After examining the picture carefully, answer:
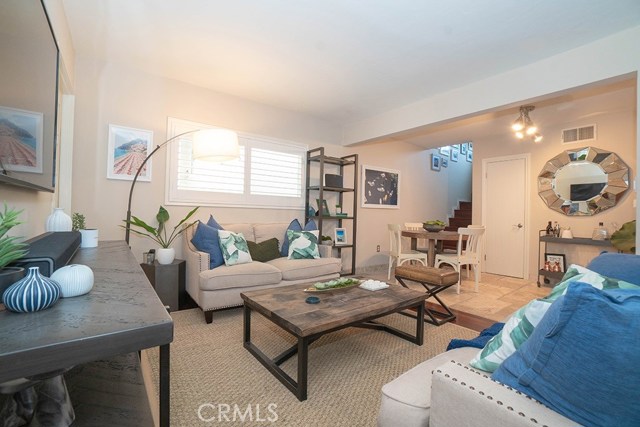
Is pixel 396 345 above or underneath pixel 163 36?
underneath

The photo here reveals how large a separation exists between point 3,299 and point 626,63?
3.89 m

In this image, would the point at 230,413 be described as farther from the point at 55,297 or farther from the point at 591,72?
the point at 591,72

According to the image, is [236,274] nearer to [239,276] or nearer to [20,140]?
[239,276]

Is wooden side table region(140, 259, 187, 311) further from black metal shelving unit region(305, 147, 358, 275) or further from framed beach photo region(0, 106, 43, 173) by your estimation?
black metal shelving unit region(305, 147, 358, 275)

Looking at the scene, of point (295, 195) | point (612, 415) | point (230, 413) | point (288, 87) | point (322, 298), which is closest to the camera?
point (612, 415)

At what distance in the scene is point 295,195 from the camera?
4359 millimetres

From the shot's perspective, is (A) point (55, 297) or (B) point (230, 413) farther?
(B) point (230, 413)

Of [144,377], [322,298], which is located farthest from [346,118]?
[144,377]

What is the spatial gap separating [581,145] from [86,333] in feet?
19.1

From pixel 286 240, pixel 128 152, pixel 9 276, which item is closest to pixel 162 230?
pixel 128 152

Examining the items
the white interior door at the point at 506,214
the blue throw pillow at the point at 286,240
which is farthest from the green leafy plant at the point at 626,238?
the blue throw pillow at the point at 286,240

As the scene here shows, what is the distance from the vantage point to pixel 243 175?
385 centimetres

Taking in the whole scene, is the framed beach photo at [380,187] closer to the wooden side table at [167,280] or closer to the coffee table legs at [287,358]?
the wooden side table at [167,280]

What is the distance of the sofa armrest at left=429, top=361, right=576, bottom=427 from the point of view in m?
0.70
